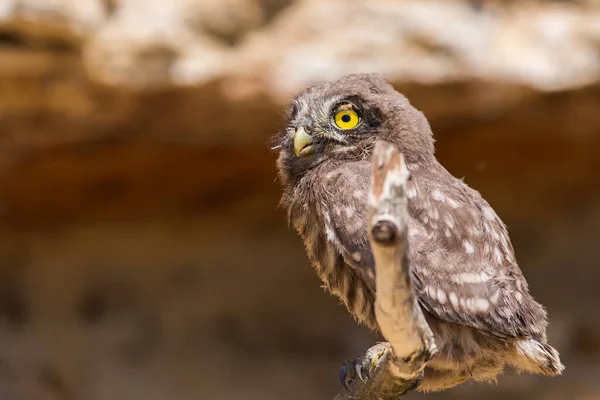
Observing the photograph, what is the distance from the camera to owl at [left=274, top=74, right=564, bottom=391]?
2.19m

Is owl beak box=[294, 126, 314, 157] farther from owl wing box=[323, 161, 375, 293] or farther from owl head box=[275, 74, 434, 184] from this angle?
owl wing box=[323, 161, 375, 293]

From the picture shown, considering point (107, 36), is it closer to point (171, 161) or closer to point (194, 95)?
point (194, 95)

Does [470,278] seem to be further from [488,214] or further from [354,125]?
[354,125]

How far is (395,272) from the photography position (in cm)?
171

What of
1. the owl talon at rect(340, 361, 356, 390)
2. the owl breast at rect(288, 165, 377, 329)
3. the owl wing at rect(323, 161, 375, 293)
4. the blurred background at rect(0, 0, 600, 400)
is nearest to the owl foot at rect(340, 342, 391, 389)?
the owl talon at rect(340, 361, 356, 390)

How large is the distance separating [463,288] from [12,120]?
3.87 meters

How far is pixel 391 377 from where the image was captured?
208 cm

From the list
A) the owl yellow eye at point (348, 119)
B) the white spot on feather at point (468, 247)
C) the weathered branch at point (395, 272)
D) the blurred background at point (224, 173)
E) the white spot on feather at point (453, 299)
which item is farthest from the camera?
the blurred background at point (224, 173)

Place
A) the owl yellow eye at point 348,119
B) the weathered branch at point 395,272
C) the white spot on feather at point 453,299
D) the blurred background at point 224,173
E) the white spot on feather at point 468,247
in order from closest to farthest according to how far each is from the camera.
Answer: the weathered branch at point 395,272
the white spot on feather at point 453,299
the white spot on feather at point 468,247
the owl yellow eye at point 348,119
the blurred background at point 224,173

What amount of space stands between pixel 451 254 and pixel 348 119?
1.87 feet

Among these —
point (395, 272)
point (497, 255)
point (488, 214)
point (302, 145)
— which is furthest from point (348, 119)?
point (395, 272)

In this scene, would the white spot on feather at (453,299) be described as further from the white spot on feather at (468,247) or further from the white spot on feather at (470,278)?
the white spot on feather at (468,247)

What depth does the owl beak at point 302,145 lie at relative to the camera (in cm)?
254

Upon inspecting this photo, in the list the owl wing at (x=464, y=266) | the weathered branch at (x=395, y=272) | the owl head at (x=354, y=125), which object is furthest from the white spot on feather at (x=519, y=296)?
the owl head at (x=354, y=125)
